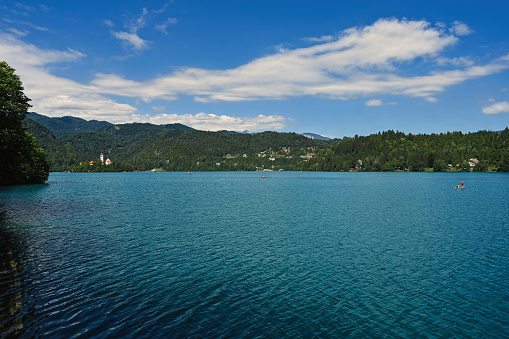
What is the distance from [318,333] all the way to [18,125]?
66450 mm

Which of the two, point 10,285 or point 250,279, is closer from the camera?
point 10,285

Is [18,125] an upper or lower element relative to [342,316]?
upper

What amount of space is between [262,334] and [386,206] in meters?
58.5

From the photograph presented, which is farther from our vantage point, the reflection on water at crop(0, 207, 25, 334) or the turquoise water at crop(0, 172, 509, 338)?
the turquoise water at crop(0, 172, 509, 338)

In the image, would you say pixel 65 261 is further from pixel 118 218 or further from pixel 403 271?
pixel 403 271

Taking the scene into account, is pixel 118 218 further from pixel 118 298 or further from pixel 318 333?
pixel 318 333

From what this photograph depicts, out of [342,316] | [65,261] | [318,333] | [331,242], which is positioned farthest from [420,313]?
[65,261]

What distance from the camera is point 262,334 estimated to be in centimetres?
1577

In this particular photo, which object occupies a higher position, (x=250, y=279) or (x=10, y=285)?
(x=10, y=285)

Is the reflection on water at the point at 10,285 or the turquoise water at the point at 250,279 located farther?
the turquoise water at the point at 250,279

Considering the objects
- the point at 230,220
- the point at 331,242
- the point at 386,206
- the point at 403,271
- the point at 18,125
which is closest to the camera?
the point at 403,271

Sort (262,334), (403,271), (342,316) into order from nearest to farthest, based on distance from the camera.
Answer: (262,334)
(342,316)
(403,271)

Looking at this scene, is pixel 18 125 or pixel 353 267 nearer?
pixel 353 267

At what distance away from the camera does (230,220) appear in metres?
48.8
